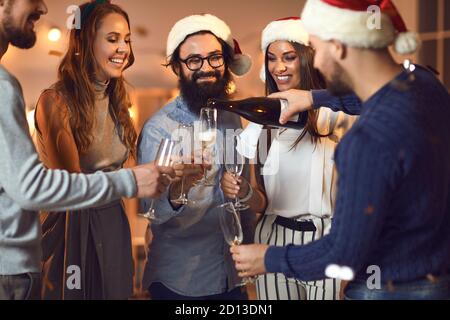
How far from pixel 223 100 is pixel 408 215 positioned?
60 centimetres

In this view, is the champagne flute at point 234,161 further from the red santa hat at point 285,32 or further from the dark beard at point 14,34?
the dark beard at point 14,34

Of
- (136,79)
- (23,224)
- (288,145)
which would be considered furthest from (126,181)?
(288,145)

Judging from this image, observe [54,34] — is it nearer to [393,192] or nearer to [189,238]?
[189,238]

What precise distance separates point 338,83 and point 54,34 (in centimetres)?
64

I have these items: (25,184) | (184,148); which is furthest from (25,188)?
(184,148)

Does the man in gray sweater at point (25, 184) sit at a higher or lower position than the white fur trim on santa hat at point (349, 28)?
lower

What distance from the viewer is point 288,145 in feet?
5.27

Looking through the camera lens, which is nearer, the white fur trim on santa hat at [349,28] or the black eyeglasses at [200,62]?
the white fur trim on santa hat at [349,28]

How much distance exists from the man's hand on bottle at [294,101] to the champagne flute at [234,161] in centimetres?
13

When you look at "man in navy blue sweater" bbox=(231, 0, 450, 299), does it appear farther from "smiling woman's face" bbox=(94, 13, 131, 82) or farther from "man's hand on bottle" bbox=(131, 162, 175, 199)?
"smiling woman's face" bbox=(94, 13, 131, 82)

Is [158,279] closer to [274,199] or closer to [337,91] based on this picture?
[274,199]

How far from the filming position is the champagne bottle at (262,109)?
5.17 ft

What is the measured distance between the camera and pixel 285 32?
61.9 inches

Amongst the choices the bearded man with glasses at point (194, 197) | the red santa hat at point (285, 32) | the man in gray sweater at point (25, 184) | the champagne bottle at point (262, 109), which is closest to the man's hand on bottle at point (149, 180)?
the man in gray sweater at point (25, 184)
